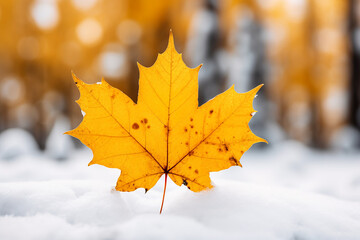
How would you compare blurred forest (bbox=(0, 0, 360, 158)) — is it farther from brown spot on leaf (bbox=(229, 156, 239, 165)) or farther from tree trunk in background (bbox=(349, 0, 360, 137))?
brown spot on leaf (bbox=(229, 156, 239, 165))

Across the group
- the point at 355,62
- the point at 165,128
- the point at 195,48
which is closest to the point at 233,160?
the point at 165,128

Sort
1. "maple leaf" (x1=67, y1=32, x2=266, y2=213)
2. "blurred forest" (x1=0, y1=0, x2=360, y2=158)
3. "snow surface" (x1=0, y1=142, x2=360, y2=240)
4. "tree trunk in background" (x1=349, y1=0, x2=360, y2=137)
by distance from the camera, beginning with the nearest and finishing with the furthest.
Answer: "snow surface" (x1=0, y1=142, x2=360, y2=240) → "maple leaf" (x1=67, y1=32, x2=266, y2=213) → "tree trunk in background" (x1=349, y1=0, x2=360, y2=137) → "blurred forest" (x1=0, y1=0, x2=360, y2=158)

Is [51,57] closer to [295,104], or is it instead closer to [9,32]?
[9,32]

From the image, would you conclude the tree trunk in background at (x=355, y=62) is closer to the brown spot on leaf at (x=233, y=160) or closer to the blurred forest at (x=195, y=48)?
the blurred forest at (x=195, y=48)

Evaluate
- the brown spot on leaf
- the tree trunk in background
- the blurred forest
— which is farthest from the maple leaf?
the tree trunk in background

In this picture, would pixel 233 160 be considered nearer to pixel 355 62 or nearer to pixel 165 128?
pixel 165 128

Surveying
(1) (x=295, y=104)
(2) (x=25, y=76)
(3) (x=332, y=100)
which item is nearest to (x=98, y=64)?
(2) (x=25, y=76)
